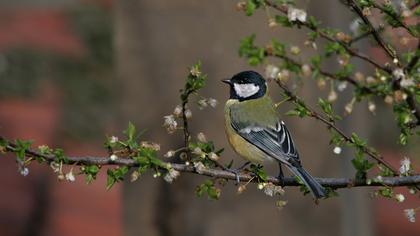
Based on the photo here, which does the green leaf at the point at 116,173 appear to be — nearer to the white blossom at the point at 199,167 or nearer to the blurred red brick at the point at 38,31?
the white blossom at the point at 199,167

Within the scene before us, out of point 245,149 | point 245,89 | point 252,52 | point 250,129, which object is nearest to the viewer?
point 252,52

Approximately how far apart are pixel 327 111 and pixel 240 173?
0.46 metres

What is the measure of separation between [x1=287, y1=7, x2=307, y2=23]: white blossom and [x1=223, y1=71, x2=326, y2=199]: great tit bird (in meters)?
1.01

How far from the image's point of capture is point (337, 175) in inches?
148

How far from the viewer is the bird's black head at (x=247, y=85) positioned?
3445 millimetres

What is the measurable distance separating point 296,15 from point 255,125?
1.41m

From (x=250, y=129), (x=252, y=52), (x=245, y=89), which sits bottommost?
(x=252, y=52)

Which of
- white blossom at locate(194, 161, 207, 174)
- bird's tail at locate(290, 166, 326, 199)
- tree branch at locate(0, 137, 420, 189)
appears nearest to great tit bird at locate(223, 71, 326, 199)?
bird's tail at locate(290, 166, 326, 199)

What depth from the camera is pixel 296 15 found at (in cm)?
212

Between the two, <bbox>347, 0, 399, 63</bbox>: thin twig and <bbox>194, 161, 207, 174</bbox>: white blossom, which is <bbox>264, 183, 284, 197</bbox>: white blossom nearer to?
<bbox>194, 161, 207, 174</bbox>: white blossom

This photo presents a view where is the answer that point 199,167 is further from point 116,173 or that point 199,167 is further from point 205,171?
point 116,173

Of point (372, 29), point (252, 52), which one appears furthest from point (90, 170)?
point (372, 29)

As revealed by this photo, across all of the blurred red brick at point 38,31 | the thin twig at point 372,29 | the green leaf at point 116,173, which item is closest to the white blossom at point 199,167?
the green leaf at point 116,173

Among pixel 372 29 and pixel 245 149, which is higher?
pixel 245 149
